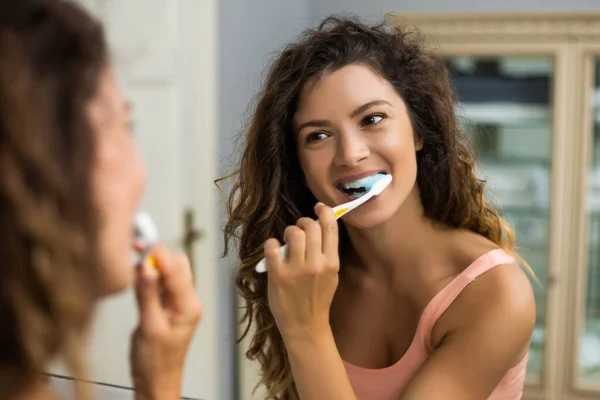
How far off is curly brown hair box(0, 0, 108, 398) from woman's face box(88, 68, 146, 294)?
0.03 feet

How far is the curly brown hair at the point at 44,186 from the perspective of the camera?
0.29 m

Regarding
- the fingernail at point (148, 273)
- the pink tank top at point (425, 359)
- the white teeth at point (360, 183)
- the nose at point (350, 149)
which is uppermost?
the nose at point (350, 149)

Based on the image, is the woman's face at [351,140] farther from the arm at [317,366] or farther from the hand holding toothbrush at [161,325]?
the hand holding toothbrush at [161,325]

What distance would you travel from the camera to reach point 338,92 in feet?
2.10

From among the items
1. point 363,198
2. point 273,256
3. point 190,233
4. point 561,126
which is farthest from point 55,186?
point 561,126

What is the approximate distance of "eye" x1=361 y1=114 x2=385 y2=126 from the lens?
2.14ft

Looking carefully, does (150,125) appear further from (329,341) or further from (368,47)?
(329,341)

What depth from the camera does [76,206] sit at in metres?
0.31

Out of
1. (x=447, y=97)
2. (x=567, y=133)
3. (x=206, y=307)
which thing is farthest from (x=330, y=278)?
(x=567, y=133)

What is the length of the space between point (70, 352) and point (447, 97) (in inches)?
22.7

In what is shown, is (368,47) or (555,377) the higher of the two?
(368,47)

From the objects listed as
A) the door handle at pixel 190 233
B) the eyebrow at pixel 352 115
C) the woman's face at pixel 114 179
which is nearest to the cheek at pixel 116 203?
the woman's face at pixel 114 179

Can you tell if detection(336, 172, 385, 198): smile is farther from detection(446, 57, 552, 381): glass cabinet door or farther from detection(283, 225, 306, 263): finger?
detection(446, 57, 552, 381): glass cabinet door

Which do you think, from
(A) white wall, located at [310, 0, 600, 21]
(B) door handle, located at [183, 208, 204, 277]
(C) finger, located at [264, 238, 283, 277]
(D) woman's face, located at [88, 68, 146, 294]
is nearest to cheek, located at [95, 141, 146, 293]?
(D) woman's face, located at [88, 68, 146, 294]
